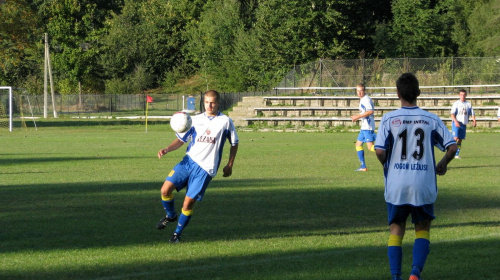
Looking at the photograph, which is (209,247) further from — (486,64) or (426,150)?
(486,64)

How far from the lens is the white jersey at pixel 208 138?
8.23 metres

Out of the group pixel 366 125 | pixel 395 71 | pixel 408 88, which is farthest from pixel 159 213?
pixel 395 71

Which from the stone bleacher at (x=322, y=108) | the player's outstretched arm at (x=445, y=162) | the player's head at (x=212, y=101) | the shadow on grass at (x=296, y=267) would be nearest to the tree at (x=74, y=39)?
the stone bleacher at (x=322, y=108)

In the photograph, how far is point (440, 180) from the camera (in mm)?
14633

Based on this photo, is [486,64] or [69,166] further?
[486,64]

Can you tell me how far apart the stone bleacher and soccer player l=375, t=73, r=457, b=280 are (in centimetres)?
3258

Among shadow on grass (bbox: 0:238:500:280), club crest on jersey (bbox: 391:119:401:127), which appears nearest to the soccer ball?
shadow on grass (bbox: 0:238:500:280)

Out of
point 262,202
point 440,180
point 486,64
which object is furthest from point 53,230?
point 486,64

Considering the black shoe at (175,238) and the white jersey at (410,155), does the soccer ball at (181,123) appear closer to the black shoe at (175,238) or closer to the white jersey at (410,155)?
the black shoe at (175,238)

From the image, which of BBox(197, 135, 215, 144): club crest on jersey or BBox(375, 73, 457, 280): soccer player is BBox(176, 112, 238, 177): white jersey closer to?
BBox(197, 135, 215, 144): club crest on jersey

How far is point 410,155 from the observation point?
600 centimetres

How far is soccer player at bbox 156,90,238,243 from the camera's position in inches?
320

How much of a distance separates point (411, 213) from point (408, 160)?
0.48 meters

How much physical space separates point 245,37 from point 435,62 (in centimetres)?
2860
